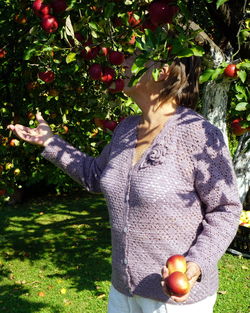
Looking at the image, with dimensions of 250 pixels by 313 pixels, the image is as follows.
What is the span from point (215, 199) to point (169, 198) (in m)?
0.16

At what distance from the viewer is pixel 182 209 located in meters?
1.72

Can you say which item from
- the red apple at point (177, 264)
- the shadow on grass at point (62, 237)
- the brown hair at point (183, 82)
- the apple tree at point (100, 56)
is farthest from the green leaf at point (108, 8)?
the shadow on grass at point (62, 237)

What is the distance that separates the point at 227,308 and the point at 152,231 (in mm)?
2850

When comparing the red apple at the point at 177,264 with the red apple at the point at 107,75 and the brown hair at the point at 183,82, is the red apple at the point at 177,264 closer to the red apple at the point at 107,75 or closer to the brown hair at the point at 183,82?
the brown hair at the point at 183,82

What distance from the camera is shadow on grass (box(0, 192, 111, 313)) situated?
5.29 m

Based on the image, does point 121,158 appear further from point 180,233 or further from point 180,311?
point 180,311

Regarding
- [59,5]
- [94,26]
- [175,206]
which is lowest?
[175,206]

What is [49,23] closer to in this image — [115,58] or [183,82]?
[115,58]

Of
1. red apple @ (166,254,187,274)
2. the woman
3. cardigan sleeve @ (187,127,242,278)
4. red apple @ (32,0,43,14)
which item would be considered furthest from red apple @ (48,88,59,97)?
red apple @ (166,254,187,274)

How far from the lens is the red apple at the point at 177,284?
1.44 metres

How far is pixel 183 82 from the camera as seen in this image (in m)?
1.84

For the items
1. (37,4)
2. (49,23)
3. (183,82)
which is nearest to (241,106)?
(183,82)

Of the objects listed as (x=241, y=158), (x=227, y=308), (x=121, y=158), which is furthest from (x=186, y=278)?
(x=241, y=158)

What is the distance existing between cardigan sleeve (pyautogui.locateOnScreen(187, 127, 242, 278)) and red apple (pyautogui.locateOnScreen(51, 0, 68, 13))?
1120mm
